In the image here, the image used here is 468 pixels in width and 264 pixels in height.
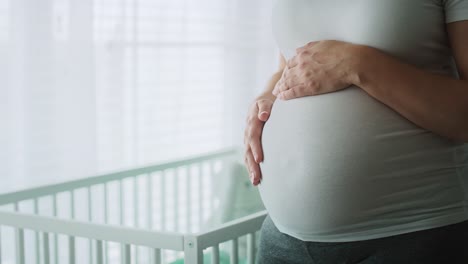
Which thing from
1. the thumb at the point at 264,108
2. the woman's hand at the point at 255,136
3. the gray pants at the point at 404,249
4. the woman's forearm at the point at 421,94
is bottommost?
the gray pants at the point at 404,249

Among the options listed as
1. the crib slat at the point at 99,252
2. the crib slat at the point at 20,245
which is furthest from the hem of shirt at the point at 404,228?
the crib slat at the point at 20,245

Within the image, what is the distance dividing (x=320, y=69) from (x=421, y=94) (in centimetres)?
16

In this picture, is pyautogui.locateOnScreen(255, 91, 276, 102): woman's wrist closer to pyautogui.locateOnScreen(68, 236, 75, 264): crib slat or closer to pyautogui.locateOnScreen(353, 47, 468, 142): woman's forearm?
pyautogui.locateOnScreen(353, 47, 468, 142): woman's forearm

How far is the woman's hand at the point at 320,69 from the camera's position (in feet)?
2.85

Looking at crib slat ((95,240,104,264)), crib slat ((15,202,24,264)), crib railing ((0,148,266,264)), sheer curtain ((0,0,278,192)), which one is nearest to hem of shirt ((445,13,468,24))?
crib railing ((0,148,266,264))

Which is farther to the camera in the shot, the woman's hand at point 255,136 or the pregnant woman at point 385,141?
the woman's hand at point 255,136

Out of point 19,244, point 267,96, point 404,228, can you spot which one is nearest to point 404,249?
point 404,228

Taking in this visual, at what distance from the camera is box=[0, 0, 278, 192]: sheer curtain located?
6.10 ft

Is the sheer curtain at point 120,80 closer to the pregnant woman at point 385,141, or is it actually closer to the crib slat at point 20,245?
the crib slat at point 20,245

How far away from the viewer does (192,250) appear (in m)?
1.10

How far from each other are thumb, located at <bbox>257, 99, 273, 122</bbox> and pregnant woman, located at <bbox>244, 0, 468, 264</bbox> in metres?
0.12

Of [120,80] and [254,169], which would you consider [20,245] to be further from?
[120,80]

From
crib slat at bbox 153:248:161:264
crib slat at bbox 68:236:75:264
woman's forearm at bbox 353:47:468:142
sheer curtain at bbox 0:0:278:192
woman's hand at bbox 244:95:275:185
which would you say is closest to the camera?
woman's forearm at bbox 353:47:468:142

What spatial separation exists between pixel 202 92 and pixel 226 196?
52 centimetres
